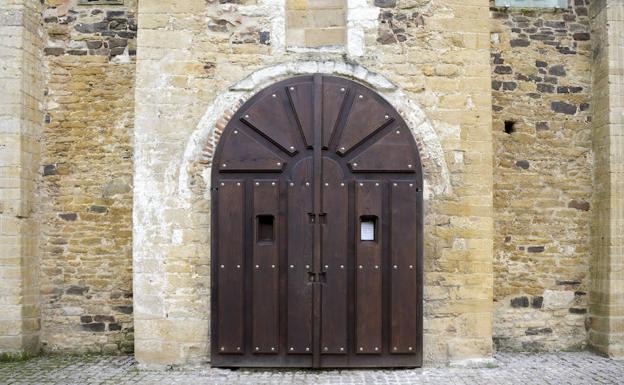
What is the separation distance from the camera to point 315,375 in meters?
5.50

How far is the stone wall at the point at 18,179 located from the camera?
6.38 meters

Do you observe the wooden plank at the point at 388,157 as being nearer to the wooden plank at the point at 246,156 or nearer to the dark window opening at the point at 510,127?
the wooden plank at the point at 246,156

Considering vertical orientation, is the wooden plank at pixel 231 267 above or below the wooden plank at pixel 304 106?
below

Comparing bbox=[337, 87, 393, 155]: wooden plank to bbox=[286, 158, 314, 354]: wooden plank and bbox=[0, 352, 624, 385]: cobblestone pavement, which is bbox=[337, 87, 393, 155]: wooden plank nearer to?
bbox=[286, 158, 314, 354]: wooden plank

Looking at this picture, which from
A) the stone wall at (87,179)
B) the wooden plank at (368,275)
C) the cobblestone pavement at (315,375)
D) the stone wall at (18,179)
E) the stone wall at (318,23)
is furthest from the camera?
the stone wall at (87,179)

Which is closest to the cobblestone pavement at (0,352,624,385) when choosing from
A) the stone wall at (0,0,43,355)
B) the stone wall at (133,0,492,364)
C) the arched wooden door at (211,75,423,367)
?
the arched wooden door at (211,75,423,367)

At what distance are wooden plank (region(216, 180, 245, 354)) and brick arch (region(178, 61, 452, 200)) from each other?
0.34m

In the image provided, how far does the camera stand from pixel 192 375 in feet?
18.0

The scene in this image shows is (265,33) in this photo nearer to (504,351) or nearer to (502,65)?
(502,65)

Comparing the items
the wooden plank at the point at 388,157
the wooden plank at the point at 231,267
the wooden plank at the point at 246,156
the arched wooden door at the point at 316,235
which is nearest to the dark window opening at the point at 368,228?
the arched wooden door at the point at 316,235

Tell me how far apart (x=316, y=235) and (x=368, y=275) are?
0.62 m

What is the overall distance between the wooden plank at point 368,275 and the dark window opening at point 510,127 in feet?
7.60

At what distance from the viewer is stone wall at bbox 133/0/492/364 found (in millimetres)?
5707

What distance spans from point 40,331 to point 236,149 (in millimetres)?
3275
